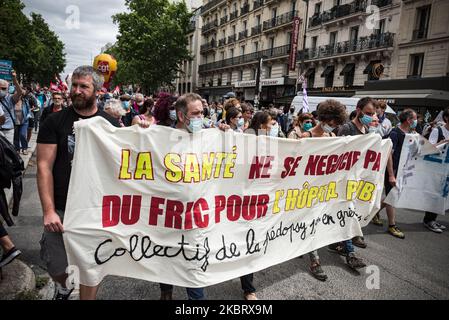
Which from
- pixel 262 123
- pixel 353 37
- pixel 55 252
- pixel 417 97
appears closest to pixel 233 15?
pixel 353 37

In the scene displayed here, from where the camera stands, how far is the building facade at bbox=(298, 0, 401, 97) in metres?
22.5

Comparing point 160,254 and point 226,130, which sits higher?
point 226,130

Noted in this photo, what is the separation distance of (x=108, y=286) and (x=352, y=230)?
269cm

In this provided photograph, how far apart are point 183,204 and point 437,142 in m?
5.14

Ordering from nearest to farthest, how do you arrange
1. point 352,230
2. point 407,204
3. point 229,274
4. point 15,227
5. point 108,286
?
point 229,274, point 108,286, point 352,230, point 15,227, point 407,204

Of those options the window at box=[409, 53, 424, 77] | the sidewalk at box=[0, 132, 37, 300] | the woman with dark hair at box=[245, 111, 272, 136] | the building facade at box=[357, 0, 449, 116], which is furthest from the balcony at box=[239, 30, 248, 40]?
the sidewalk at box=[0, 132, 37, 300]

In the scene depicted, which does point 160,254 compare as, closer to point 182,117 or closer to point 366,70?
point 182,117

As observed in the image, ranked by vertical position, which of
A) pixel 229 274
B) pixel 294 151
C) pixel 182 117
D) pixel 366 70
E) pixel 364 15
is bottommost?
pixel 229 274

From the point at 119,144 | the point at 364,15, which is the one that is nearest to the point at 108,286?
the point at 119,144

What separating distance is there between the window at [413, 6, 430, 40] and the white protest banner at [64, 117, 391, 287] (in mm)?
21788

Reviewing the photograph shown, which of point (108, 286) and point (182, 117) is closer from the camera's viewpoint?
point (182, 117)

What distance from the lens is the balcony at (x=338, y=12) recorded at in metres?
23.9

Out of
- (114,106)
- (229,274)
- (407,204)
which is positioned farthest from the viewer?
(407,204)
